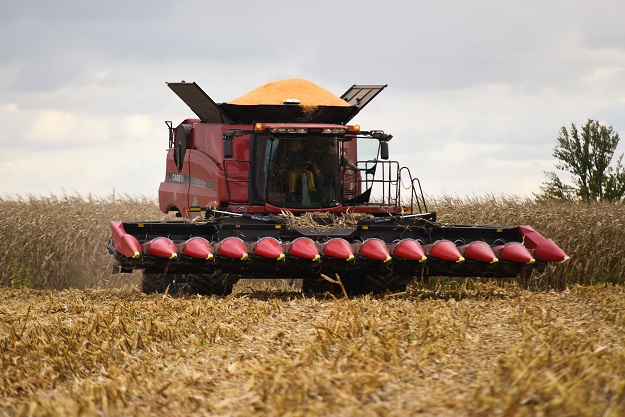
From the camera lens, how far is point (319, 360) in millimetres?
6176

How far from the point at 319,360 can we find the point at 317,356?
0.13 metres

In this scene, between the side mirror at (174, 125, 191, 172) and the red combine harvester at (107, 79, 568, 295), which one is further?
the side mirror at (174, 125, 191, 172)

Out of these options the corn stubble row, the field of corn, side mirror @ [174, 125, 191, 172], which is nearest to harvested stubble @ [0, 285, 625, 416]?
the field of corn

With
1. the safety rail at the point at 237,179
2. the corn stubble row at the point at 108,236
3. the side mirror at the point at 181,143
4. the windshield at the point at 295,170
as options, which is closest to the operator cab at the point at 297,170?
the windshield at the point at 295,170

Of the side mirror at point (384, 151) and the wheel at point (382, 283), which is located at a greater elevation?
the side mirror at point (384, 151)

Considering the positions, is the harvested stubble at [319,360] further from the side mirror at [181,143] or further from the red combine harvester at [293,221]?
the side mirror at [181,143]

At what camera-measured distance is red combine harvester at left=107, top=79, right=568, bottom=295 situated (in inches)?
439

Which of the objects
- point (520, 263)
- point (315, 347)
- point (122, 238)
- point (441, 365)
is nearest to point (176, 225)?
point (122, 238)

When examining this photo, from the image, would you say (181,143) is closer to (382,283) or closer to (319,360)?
(382,283)

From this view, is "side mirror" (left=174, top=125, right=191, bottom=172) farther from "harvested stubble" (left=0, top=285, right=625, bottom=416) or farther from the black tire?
"harvested stubble" (left=0, top=285, right=625, bottom=416)

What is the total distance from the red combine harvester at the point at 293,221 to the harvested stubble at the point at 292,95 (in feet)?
0.07

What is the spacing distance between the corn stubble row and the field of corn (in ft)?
13.1

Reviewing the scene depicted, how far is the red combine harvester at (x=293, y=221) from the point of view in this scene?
36.6 ft

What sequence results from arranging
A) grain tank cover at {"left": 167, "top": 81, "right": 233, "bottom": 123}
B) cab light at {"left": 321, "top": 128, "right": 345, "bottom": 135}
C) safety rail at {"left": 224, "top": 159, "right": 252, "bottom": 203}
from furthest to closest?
grain tank cover at {"left": 167, "top": 81, "right": 233, "bottom": 123}, safety rail at {"left": 224, "top": 159, "right": 252, "bottom": 203}, cab light at {"left": 321, "top": 128, "right": 345, "bottom": 135}
